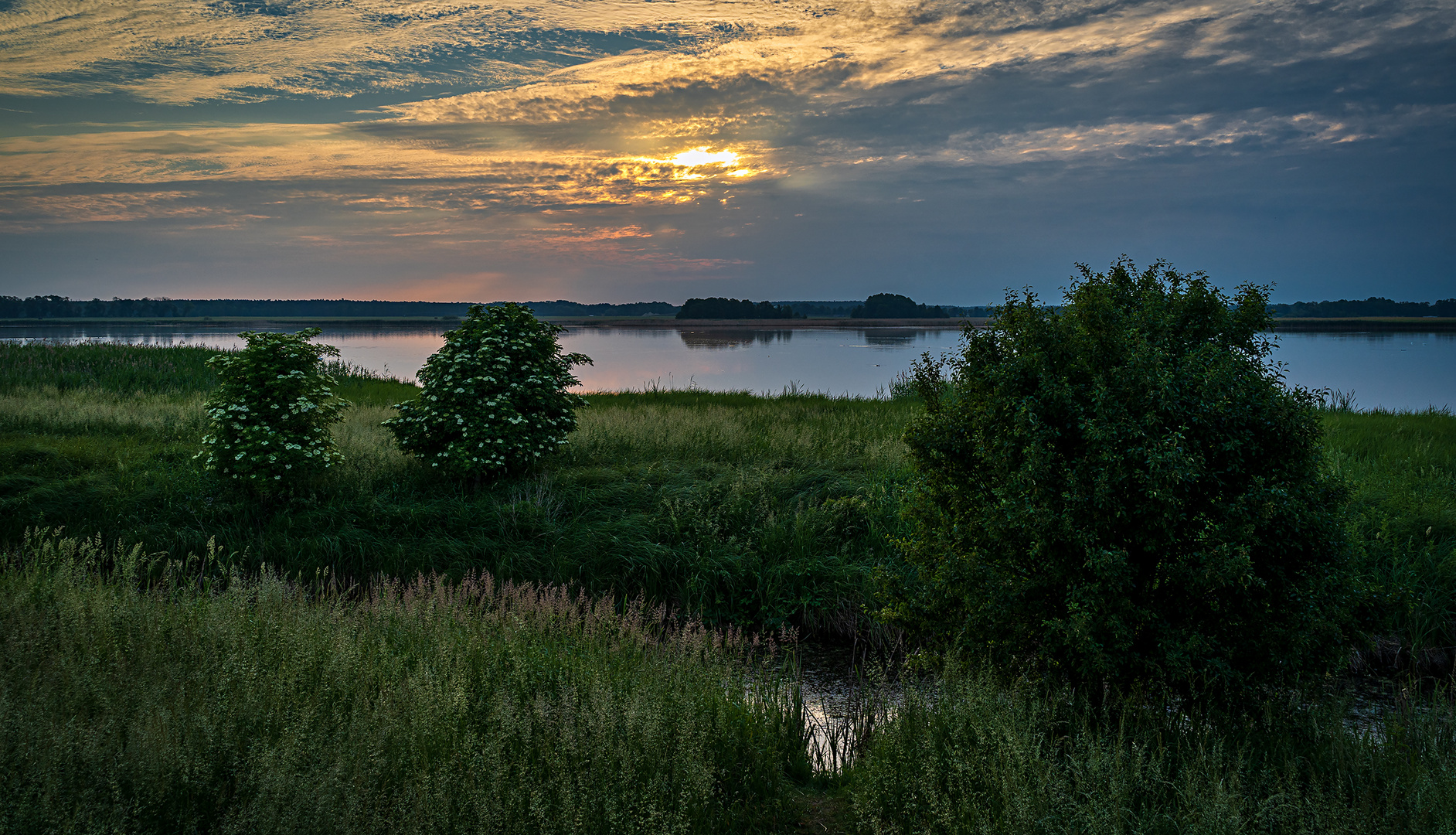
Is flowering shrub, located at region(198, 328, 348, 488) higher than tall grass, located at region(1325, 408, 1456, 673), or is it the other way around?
flowering shrub, located at region(198, 328, 348, 488)

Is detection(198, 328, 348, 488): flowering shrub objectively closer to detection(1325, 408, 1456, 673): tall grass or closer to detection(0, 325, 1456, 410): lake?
detection(1325, 408, 1456, 673): tall grass

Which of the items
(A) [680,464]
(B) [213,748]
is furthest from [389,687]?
(A) [680,464]

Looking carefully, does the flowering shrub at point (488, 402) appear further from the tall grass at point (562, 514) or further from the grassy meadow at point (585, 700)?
the grassy meadow at point (585, 700)

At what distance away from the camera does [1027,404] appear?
16.2 feet

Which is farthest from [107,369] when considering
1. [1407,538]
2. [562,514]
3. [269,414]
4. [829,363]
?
[829,363]

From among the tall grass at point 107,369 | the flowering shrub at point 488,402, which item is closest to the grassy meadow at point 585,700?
the flowering shrub at point 488,402

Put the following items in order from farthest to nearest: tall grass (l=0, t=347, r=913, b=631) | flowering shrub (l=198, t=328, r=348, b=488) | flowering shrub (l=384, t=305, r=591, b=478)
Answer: flowering shrub (l=384, t=305, r=591, b=478) < flowering shrub (l=198, t=328, r=348, b=488) < tall grass (l=0, t=347, r=913, b=631)

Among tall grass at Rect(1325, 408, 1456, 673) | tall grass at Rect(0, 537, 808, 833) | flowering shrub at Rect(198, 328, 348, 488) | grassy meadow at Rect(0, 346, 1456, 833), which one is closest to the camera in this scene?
tall grass at Rect(0, 537, 808, 833)

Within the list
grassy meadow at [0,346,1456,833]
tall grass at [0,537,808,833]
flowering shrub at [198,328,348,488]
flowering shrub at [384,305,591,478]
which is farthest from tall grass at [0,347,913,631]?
tall grass at [0,537,808,833]

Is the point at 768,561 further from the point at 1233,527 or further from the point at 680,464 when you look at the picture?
the point at 1233,527

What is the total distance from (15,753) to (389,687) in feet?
6.29

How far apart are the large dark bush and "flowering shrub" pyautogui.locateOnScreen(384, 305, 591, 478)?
7.93m

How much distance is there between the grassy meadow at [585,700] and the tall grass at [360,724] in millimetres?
28

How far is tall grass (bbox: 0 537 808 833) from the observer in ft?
13.4
